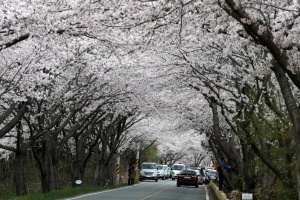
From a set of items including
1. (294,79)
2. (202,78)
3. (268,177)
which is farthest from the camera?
(202,78)

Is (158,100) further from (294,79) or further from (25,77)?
(294,79)

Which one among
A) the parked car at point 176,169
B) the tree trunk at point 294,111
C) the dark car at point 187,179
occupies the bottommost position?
the tree trunk at point 294,111

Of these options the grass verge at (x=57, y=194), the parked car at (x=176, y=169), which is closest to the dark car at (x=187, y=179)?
the grass verge at (x=57, y=194)

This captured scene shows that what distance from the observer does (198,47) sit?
16641 mm

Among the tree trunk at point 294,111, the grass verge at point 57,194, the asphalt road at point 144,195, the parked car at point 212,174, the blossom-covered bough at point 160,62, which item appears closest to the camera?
the tree trunk at point 294,111

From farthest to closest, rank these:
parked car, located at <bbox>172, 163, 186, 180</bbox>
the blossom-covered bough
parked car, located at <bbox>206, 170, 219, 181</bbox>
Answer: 1. parked car, located at <bbox>172, 163, 186, 180</bbox>
2. parked car, located at <bbox>206, 170, 219, 181</bbox>
3. the blossom-covered bough

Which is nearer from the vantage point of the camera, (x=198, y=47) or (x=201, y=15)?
(x=201, y=15)

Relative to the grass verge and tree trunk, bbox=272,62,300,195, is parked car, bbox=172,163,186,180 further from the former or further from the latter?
tree trunk, bbox=272,62,300,195

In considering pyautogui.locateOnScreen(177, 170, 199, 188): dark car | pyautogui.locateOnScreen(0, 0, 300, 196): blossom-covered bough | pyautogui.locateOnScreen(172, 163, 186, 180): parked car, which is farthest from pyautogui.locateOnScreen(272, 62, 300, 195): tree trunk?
pyautogui.locateOnScreen(172, 163, 186, 180): parked car

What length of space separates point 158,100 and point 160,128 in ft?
80.7

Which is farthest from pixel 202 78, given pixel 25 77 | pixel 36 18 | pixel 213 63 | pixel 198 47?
pixel 36 18

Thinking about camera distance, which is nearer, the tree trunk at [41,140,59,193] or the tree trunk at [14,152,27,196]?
the tree trunk at [14,152,27,196]

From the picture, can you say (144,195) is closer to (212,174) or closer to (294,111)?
(294,111)

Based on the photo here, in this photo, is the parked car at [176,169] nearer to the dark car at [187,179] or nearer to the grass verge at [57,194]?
the dark car at [187,179]
